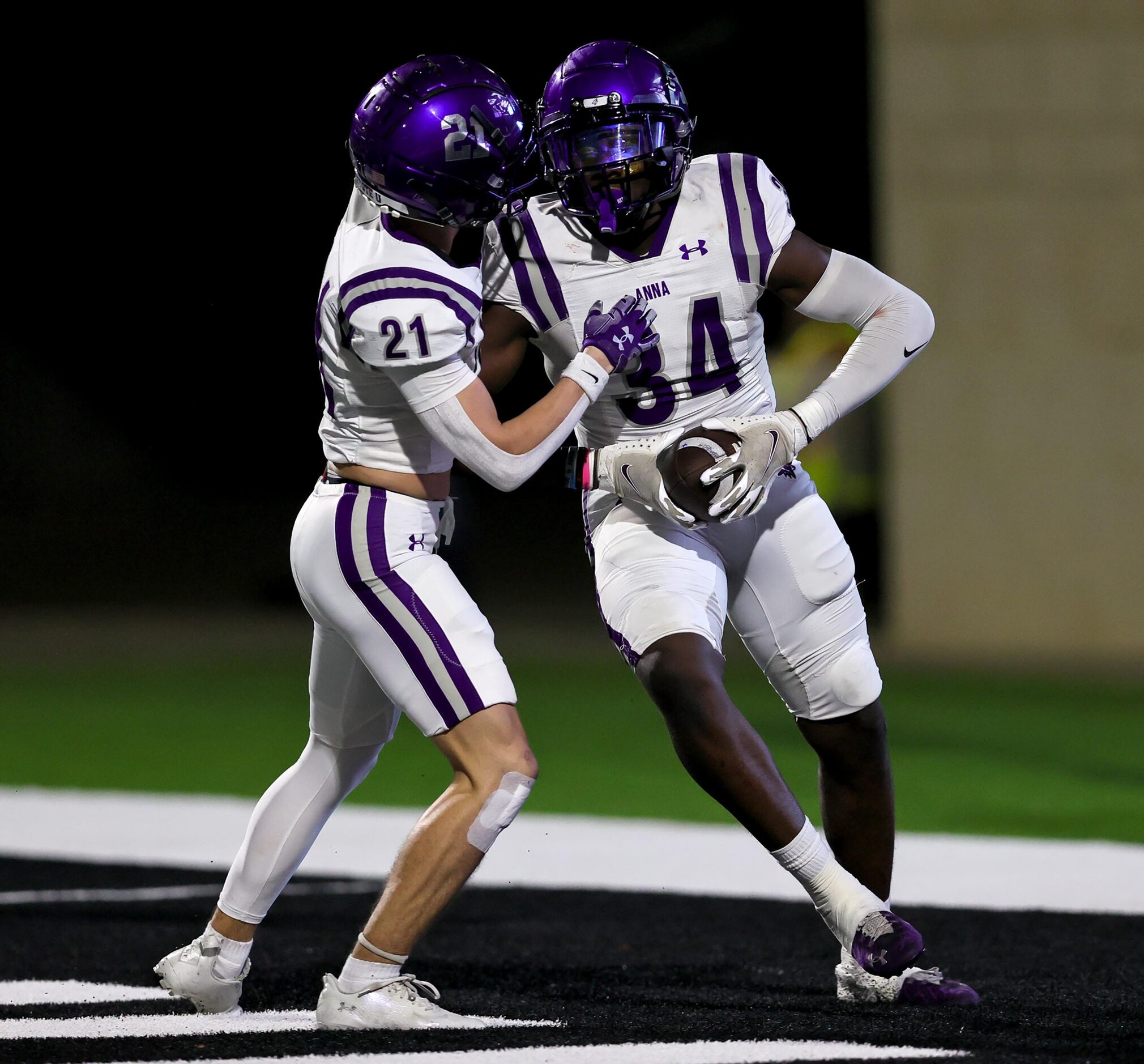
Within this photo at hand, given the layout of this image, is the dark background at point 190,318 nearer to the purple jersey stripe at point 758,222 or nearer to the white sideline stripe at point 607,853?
the white sideline stripe at point 607,853

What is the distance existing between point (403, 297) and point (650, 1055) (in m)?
1.43

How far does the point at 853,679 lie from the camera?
12.7 ft

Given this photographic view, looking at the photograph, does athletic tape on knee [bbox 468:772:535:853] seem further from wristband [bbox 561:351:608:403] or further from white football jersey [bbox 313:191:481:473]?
wristband [bbox 561:351:608:403]

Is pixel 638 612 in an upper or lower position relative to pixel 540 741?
upper

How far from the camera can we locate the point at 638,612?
3707 mm

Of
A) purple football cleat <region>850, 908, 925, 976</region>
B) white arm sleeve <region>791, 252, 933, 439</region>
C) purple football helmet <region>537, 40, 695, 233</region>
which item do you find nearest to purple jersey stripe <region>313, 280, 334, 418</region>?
purple football helmet <region>537, 40, 695, 233</region>

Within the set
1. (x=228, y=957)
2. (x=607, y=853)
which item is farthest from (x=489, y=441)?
(x=607, y=853)

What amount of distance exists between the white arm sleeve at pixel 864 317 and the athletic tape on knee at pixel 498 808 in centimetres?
110

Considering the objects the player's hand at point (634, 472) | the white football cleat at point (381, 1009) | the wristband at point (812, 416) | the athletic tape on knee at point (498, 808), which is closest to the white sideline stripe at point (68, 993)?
the white football cleat at point (381, 1009)

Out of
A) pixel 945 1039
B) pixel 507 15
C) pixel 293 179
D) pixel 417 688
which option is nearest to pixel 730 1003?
pixel 945 1039

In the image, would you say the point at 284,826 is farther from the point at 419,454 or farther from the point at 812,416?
the point at 812,416

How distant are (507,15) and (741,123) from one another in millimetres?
2923

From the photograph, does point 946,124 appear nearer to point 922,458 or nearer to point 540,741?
point 922,458

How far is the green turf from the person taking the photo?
270 inches
